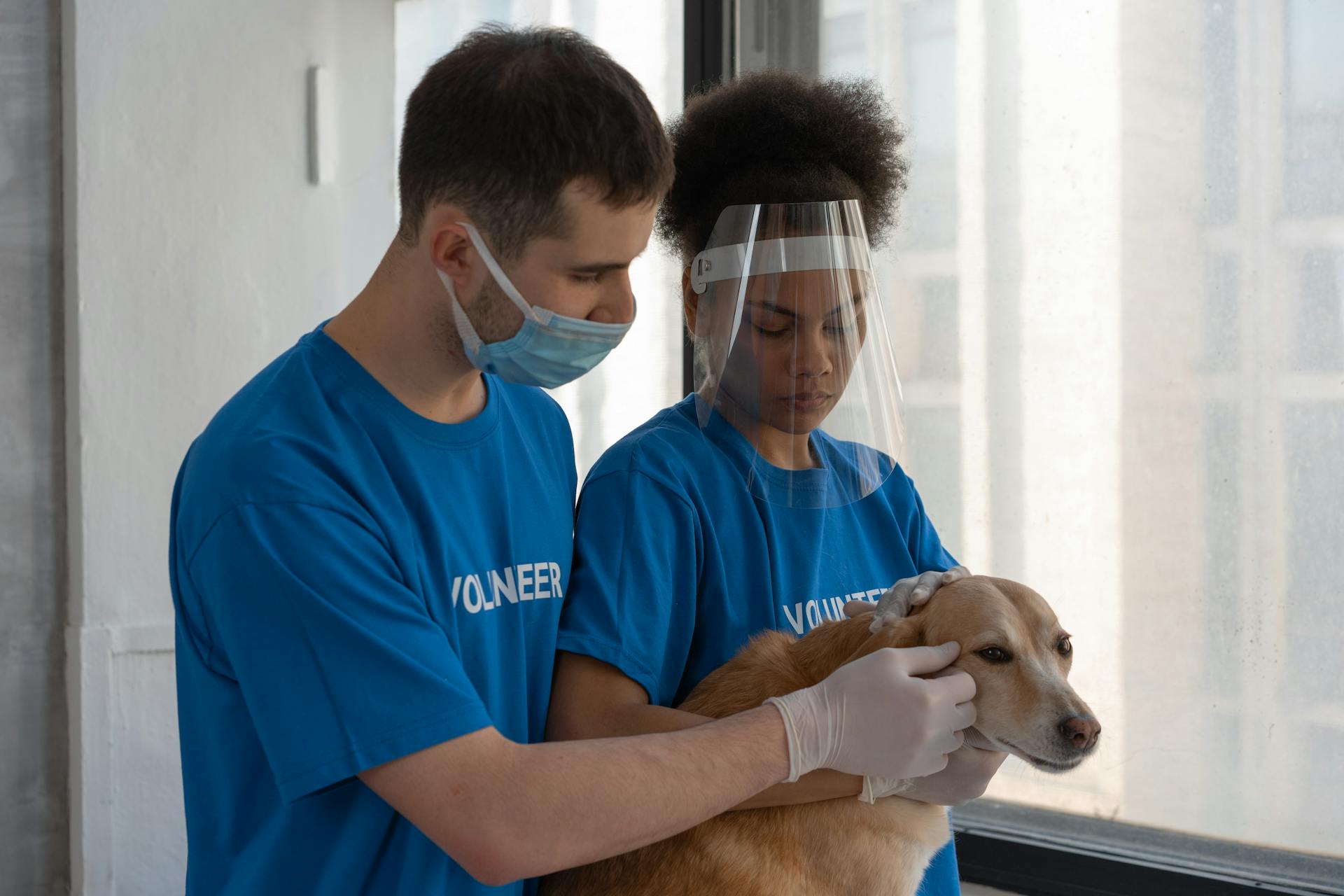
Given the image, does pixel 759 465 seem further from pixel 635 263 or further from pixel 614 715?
pixel 635 263

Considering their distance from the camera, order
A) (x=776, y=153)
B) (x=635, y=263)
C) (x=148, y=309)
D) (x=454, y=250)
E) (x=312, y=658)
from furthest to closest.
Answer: (x=635, y=263)
(x=148, y=309)
(x=776, y=153)
(x=454, y=250)
(x=312, y=658)

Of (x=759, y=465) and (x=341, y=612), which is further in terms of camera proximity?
(x=759, y=465)

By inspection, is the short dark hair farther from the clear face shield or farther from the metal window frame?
the metal window frame

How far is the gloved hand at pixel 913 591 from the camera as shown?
130cm

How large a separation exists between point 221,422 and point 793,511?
2.22 feet

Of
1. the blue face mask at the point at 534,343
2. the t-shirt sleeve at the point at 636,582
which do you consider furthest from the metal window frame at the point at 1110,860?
the blue face mask at the point at 534,343

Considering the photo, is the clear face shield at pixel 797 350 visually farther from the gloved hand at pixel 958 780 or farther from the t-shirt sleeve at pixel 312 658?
the t-shirt sleeve at pixel 312 658

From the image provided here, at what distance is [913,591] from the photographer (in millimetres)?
1305

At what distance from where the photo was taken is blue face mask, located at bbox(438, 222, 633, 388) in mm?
1105

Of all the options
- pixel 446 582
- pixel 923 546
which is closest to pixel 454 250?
pixel 446 582

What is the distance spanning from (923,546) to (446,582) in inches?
27.9

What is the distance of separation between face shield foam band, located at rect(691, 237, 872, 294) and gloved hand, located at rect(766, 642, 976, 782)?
473 mm

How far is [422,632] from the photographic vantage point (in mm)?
1005

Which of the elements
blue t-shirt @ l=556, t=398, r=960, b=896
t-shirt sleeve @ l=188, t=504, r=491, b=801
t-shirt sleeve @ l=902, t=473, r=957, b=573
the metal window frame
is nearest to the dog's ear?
blue t-shirt @ l=556, t=398, r=960, b=896
